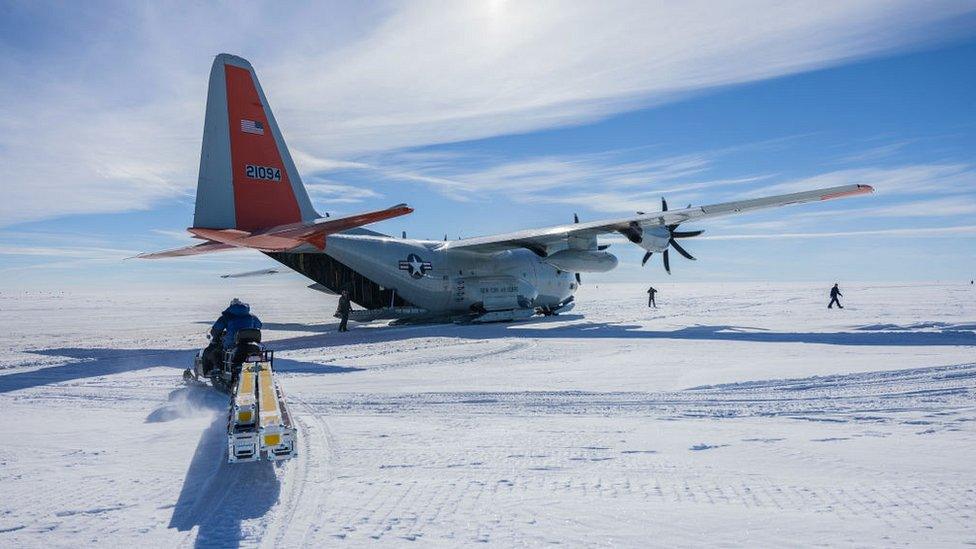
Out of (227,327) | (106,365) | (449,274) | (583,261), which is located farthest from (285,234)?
(583,261)

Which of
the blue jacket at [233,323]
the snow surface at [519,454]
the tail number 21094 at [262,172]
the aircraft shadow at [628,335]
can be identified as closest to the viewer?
the snow surface at [519,454]

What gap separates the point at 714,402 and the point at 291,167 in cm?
1448

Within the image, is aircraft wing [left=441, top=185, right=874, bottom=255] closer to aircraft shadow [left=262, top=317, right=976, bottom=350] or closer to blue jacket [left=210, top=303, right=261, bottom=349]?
aircraft shadow [left=262, top=317, right=976, bottom=350]

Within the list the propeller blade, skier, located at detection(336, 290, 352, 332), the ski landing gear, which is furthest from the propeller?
the ski landing gear

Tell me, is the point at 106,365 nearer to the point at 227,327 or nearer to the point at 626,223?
the point at 227,327

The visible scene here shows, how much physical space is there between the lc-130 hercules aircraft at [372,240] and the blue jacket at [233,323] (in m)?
A: 5.44

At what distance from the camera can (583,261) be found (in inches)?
945

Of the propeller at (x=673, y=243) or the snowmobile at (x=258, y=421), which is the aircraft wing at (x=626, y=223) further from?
the snowmobile at (x=258, y=421)

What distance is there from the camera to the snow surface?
4.61 meters

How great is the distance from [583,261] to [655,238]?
2.55 metres

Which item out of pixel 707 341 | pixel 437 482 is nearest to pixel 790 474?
pixel 437 482

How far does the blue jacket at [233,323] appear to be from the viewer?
10.2 metres

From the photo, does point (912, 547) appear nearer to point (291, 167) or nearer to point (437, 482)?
point (437, 482)

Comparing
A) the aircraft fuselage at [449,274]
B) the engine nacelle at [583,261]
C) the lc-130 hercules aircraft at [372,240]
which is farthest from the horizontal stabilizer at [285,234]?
the engine nacelle at [583,261]
